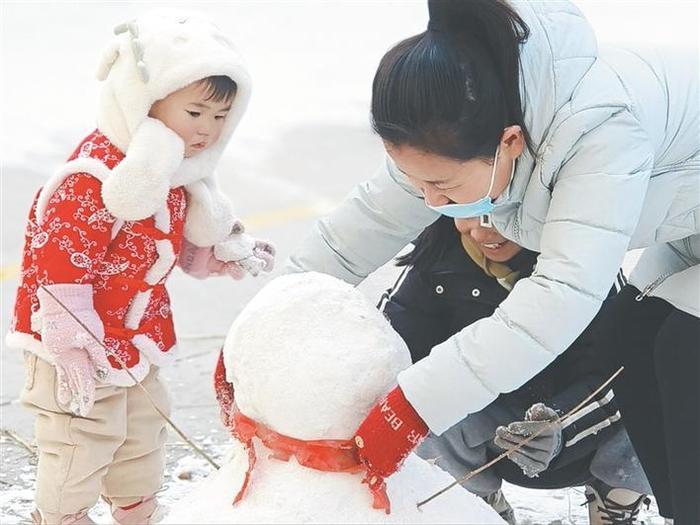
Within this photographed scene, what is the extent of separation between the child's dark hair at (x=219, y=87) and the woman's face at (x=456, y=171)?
585 mm

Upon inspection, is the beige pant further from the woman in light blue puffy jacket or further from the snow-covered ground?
the woman in light blue puffy jacket

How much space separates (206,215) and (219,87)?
0.85 feet

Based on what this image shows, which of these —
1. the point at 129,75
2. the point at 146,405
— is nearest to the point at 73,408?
the point at 146,405

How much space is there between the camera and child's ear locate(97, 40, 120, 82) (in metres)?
2.14

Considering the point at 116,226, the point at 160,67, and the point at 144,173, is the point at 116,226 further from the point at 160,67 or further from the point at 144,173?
the point at 160,67

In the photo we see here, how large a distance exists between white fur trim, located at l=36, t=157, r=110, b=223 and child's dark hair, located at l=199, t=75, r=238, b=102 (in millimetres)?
244

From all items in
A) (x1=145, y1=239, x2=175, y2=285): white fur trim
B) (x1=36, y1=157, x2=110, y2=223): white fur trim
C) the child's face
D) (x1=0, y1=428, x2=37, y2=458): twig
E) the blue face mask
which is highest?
the blue face mask

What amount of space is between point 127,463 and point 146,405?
4.9 inches

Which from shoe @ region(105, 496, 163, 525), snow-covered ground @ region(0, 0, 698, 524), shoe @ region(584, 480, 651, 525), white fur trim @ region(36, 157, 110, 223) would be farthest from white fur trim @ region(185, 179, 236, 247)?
shoe @ region(584, 480, 651, 525)

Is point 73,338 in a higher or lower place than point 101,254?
lower

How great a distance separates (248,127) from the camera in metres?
6.66

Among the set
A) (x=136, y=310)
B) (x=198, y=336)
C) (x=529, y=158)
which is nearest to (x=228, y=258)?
(x=136, y=310)

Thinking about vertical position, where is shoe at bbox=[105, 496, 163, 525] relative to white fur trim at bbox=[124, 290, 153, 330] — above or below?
below

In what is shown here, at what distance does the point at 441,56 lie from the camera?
156 centimetres
